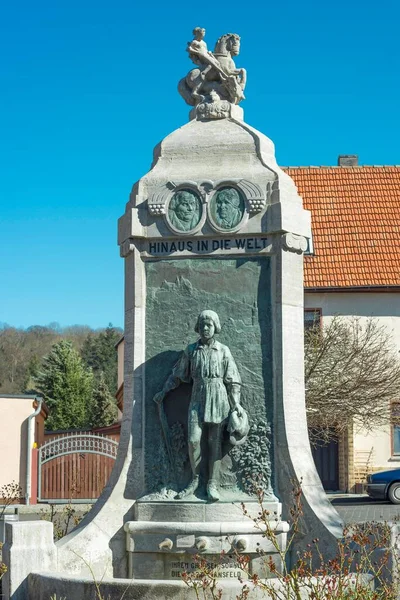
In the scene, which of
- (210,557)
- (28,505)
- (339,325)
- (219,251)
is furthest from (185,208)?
(28,505)

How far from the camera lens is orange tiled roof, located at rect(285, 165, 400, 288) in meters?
32.0

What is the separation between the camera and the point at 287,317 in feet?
33.7

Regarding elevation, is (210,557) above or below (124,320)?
below

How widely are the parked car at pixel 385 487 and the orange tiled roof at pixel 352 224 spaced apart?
7056 millimetres

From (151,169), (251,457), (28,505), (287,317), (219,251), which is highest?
(151,169)

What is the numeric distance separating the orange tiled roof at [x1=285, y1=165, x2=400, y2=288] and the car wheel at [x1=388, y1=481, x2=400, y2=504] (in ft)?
24.0

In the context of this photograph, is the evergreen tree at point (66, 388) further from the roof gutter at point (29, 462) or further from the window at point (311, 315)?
the window at point (311, 315)

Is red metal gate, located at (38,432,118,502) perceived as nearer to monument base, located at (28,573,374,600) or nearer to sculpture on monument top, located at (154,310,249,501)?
sculpture on monument top, located at (154,310,249,501)

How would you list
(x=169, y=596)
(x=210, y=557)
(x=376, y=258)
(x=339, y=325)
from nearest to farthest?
1. (x=169, y=596)
2. (x=210, y=557)
3. (x=339, y=325)
4. (x=376, y=258)

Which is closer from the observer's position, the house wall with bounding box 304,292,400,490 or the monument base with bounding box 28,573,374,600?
the monument base with bounding box 28,573,374,600

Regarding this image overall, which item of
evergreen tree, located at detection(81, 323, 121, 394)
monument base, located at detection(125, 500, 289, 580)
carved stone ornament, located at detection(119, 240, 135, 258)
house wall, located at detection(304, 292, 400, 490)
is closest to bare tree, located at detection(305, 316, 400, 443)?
house wall, located at detection(304, 292, 400, 490)

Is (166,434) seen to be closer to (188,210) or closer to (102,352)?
(188,210)

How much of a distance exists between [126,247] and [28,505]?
59.5ft

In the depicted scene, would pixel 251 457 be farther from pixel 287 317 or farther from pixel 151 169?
pixel 151 169
